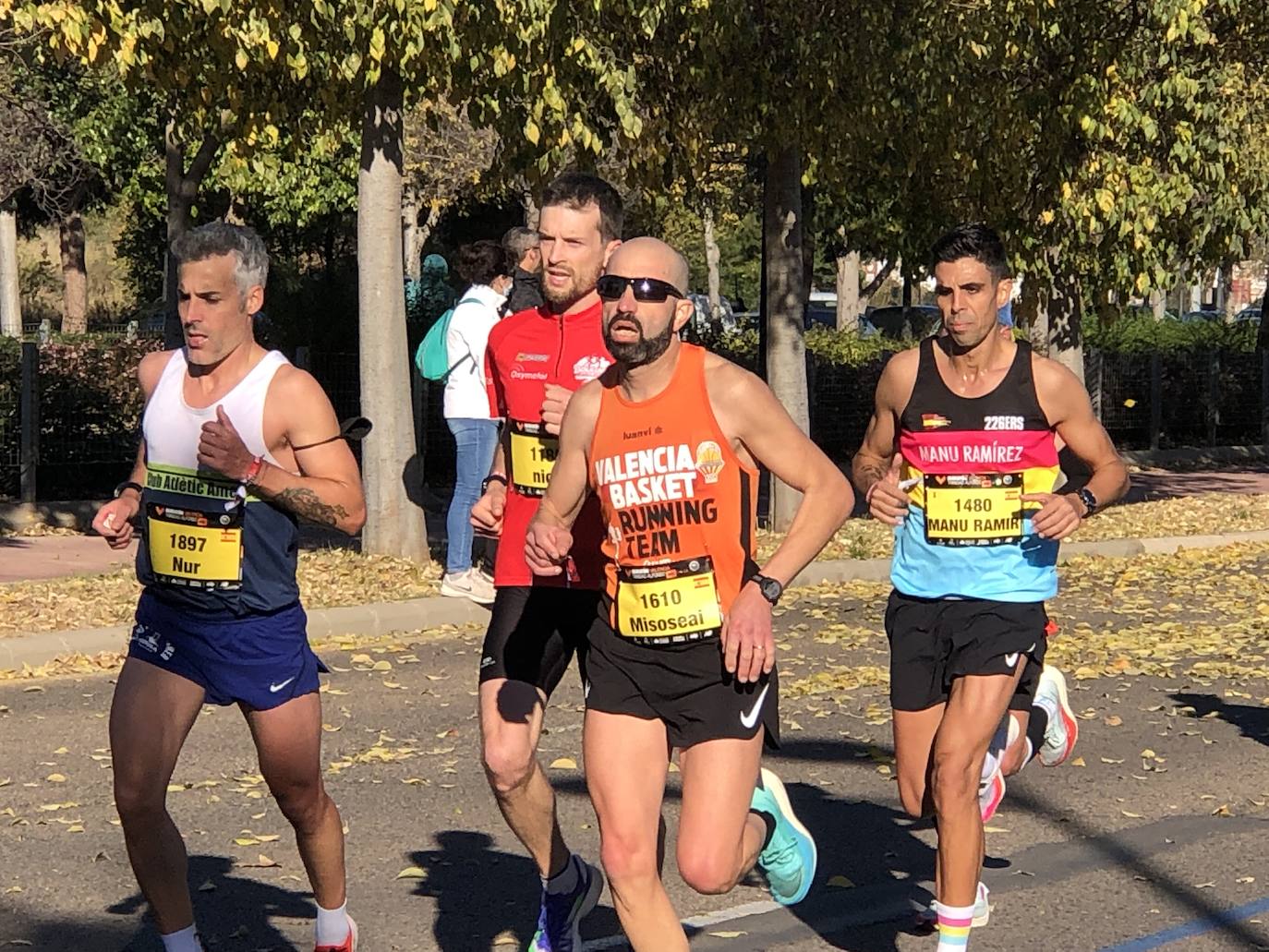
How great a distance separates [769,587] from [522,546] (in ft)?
3.97

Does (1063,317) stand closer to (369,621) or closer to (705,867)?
(369,621)

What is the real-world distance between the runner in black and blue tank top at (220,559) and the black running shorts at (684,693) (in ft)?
2.78

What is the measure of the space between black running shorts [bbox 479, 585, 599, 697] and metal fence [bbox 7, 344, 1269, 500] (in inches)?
492

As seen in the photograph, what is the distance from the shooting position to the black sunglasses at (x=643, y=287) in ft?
16.0

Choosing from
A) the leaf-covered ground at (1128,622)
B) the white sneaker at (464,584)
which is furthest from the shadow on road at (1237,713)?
the white sneaker at (464,584)

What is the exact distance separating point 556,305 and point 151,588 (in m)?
1.48

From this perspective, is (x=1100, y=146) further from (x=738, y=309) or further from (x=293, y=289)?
(x=738, y=309)

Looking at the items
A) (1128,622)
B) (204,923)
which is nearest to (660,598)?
(204,923)

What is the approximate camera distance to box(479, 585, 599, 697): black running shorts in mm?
5707

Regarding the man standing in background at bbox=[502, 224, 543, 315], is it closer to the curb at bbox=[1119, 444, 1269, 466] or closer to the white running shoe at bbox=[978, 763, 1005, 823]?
the white running shoe at bbox=[978, 763, 1005, 823]

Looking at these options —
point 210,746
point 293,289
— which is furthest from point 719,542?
point 293,289

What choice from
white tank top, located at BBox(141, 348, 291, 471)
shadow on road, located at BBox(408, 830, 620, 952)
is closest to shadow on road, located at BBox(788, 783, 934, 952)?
shadow on road, located at BBox(408, 830, 620, 952)

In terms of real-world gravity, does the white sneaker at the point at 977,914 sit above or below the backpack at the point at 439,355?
below

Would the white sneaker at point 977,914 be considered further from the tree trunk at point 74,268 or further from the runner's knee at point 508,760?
the tree trunk at point 74,268
